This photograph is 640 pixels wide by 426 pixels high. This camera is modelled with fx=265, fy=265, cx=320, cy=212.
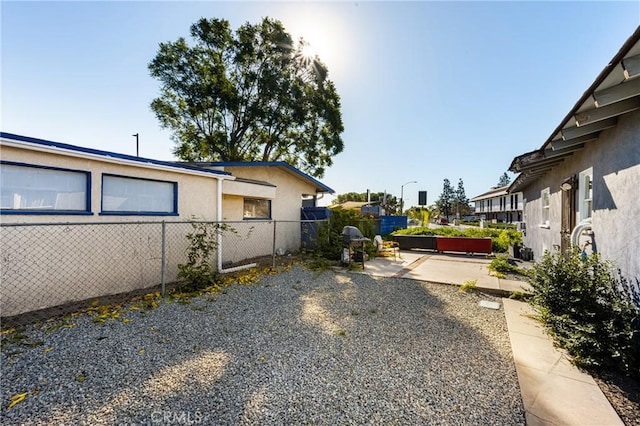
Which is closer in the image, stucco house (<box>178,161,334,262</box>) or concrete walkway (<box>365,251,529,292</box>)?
concrete walkway (<box>365,251,529,292</box>)

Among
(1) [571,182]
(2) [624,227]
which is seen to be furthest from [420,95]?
(2) [624,227]

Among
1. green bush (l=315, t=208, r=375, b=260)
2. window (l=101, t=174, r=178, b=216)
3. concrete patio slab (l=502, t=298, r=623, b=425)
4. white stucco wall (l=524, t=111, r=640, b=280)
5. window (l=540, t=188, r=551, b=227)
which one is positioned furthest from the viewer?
green bush (l=315, t=208, r=375, b=260)

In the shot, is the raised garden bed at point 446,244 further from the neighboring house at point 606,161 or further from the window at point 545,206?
the neighboring house at point 606,161

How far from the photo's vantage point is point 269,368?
9.84 ft

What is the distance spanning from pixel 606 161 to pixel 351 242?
599cm

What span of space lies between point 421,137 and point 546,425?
13634 millimetres

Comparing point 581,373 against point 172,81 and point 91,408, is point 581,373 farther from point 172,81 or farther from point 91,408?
point 172,81

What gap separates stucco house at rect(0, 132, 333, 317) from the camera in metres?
4.35

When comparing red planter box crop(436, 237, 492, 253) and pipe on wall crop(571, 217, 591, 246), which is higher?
pipe on wall crop(571, 217, 591, 246)

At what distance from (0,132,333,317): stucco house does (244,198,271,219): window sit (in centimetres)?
224

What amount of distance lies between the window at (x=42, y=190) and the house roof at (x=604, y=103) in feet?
25.3

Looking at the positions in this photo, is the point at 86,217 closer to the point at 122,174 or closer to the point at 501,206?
the point at 122,174

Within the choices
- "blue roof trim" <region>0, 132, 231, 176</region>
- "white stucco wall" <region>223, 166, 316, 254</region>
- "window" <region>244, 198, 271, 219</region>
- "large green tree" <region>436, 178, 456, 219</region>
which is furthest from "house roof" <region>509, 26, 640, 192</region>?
"large green tree" <region>436, 178, 456, 219</region>

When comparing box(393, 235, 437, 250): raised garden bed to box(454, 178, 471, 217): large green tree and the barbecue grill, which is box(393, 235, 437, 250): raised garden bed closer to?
the barbecue grill
